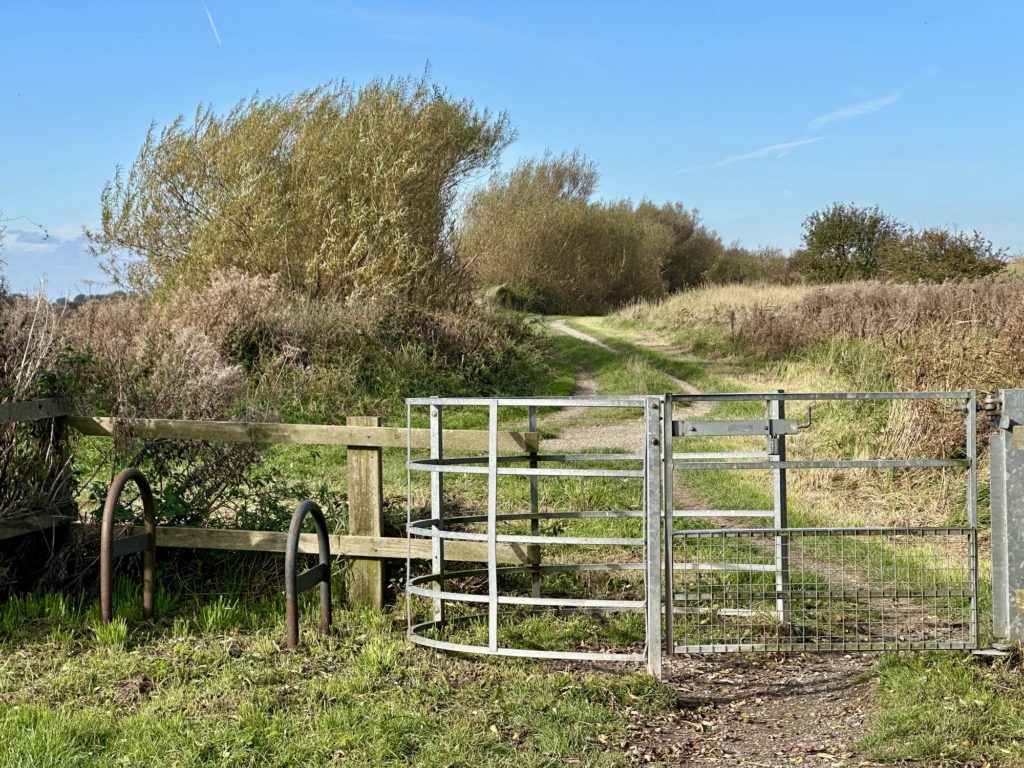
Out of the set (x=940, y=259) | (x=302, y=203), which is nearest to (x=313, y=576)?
(x=302, y=203)

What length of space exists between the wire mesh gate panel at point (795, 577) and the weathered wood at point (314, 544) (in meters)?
1.26

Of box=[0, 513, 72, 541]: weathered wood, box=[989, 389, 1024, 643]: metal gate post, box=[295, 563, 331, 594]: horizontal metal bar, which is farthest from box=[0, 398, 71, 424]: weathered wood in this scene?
box=[989, 389, 1024, 643]: metal gate post

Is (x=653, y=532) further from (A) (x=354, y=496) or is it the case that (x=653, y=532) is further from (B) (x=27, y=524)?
(B) (x=27, y=524)

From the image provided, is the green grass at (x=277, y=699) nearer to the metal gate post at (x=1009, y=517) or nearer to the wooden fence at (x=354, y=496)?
the wooden fence at (x=354, y=496)

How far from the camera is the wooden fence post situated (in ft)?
23.5

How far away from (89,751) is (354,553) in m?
2.62

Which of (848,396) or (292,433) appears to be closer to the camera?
(848,396)

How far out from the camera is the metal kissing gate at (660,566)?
5.91 metres

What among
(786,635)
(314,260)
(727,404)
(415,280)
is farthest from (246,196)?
(786,635)

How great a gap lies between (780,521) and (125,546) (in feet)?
14.2

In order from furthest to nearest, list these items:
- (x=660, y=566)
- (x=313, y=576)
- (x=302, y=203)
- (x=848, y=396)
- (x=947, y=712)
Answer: (x=302, y=203) < (x=313, y=576) < (x=848, y=396) < (x=660, y=566) < (x=947, y=712)

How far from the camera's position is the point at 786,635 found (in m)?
6.94

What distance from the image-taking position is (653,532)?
5863 millimetres

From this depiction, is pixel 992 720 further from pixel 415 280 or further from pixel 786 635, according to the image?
pixel 415 280
